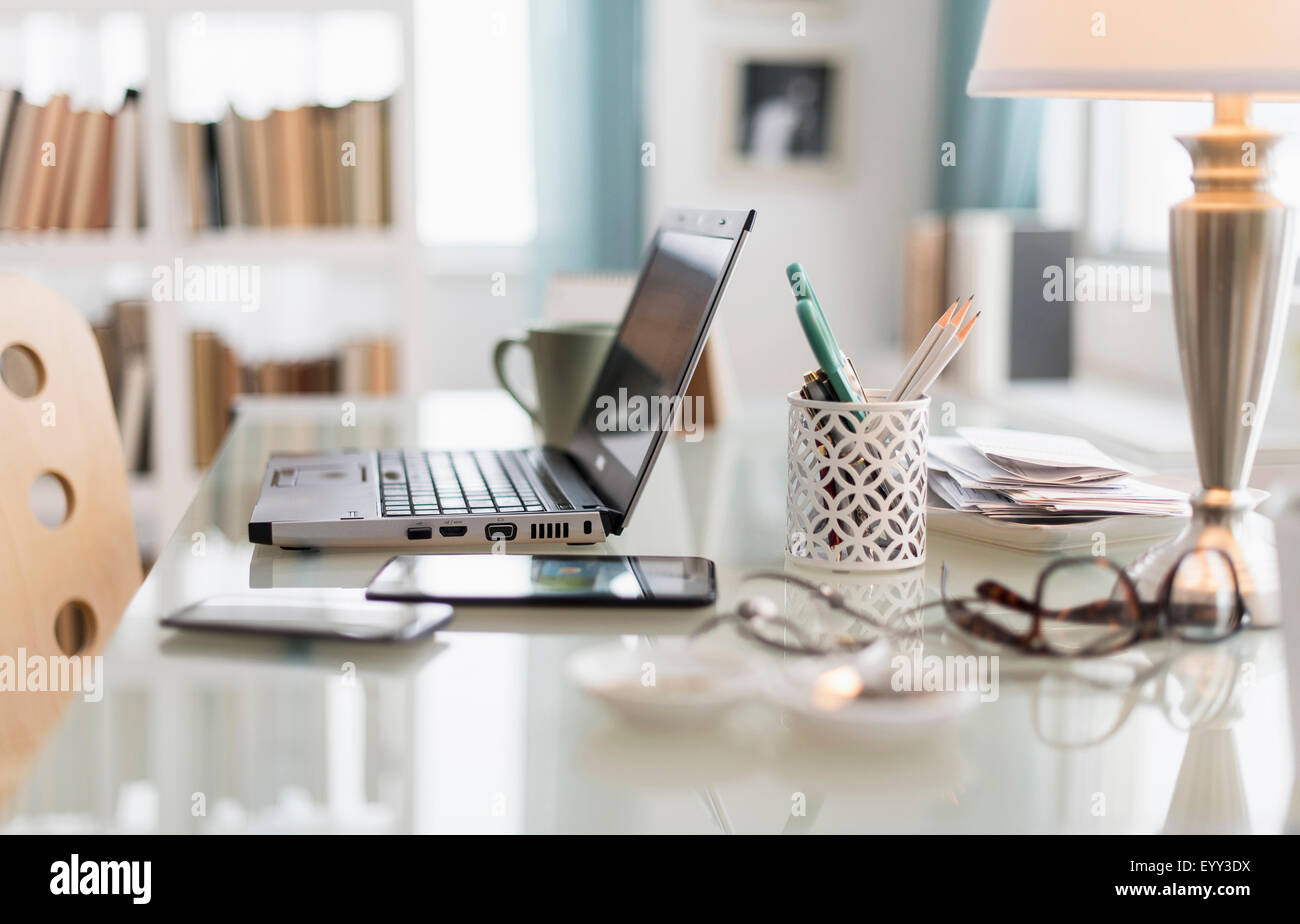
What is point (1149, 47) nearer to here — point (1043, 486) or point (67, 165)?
point (1043, 486)

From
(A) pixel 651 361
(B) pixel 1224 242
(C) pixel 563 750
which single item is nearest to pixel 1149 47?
(B) pixel 1224 242

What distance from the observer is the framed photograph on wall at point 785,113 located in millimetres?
3383

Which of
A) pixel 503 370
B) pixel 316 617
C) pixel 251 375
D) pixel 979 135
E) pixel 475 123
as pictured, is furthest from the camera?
pixel 475 123

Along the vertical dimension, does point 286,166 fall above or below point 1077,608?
above

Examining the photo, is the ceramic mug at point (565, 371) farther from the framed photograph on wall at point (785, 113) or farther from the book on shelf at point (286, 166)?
the framed photograph on wall at point (785, 113)

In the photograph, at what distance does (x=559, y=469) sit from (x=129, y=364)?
1.69 meters

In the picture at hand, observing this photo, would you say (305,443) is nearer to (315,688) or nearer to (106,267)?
(315,688)

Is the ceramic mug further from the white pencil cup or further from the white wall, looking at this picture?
the white wall

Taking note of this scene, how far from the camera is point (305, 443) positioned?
1.29 metres

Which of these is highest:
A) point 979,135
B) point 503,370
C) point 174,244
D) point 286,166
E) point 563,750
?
point 979,135

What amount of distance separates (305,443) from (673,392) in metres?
0.56

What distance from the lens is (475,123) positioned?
3383 millimetres

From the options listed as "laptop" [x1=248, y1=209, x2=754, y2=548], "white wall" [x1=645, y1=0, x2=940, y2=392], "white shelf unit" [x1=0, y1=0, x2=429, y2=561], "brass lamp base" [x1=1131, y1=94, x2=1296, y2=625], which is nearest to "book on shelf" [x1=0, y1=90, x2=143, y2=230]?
"white shelf unit" [x1=0, y1=0, x2=429, y2=561]

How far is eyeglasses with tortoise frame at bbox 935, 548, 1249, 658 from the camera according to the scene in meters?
0.63
